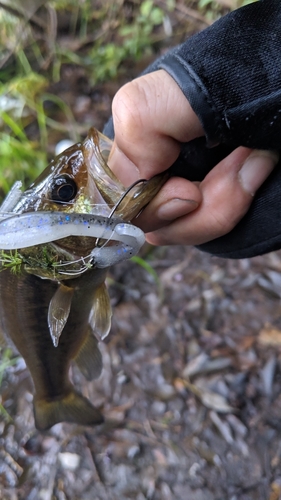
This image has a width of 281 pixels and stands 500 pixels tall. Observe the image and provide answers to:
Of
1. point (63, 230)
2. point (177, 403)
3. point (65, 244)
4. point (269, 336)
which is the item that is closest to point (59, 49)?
point (269, 336)

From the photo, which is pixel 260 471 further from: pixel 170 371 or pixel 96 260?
pixel 96 260

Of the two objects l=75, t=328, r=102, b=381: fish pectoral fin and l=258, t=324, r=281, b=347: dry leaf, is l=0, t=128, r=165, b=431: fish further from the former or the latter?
l=258, t=324, r=281, b=347: dry leaf

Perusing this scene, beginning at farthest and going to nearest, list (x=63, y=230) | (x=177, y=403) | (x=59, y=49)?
(x=59, y=49), (x=177, y=403), (x=63, y=230)

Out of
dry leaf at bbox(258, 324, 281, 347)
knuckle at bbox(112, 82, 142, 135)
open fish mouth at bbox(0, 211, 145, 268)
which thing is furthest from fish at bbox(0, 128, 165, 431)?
dry leaf at bbox(258, 324, 281, 347)

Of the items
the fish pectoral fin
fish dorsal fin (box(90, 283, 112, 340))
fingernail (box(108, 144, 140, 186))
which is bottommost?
the fish pectoral fin

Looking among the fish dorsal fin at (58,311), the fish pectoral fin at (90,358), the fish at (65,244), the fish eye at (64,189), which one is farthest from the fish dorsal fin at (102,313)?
the fish eye at (64,189)

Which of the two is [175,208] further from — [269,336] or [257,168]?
[269,336]

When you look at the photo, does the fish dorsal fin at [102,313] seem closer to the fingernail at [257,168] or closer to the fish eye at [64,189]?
the fish eye at [64,189]
